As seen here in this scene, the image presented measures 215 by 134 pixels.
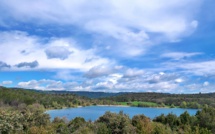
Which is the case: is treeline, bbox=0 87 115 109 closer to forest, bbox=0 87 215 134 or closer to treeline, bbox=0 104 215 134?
forest, bbox=0 87 215 134

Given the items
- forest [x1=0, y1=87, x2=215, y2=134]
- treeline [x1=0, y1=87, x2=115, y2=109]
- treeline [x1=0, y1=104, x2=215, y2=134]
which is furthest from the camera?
treeline [x1=0, y1=87, x2=115, y2=109]

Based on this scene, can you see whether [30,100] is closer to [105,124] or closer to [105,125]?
[105,124]

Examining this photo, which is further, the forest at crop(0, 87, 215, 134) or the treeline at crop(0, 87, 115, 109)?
the treeline at crop(0, 87, 115, 109)

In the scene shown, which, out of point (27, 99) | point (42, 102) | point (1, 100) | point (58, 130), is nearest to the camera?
point (58, 130)

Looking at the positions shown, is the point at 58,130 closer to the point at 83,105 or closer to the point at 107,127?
the point at 107,127

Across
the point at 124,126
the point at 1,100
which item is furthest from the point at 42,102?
the point at 124,126

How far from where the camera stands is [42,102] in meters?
120

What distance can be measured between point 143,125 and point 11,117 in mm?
17871

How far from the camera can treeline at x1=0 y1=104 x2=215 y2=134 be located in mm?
32628

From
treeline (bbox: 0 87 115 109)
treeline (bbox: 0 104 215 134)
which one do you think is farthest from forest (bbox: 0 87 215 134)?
treeline (bbox: 0 87 115 109)

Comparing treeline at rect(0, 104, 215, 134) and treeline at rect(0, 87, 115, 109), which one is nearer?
treeline at rect(0, 104, 215, 134)

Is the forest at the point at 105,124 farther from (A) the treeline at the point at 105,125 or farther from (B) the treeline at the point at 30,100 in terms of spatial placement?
(B) the treeline at the point at 30,100

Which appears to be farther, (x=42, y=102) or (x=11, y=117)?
(x=42, y=102)

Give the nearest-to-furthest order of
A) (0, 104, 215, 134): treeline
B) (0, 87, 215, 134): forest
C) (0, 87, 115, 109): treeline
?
(0, 104, 215, 134): treeline
(0, 87, 215, 134): forest
(0, 87, 115, 109): treeline
